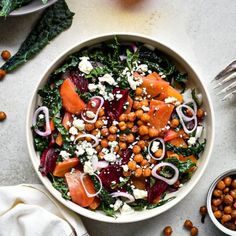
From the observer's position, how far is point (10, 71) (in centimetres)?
370

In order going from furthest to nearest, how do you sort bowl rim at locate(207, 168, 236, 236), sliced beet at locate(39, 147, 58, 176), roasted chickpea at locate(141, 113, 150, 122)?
bowl rim at locate(207, 168, 236, 236) < sliced beet at locate(39, 147, 58, 176) < roasted chickpea at locate(141, 113, 150, 122)

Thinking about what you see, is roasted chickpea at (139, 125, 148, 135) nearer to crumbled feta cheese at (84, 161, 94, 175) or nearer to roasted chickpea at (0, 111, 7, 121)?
crumbled feta cheese at (84, 161, 94, 175)

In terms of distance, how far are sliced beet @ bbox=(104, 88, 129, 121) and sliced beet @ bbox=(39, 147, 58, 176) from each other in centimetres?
44

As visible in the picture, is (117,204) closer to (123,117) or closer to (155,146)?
(155,146)

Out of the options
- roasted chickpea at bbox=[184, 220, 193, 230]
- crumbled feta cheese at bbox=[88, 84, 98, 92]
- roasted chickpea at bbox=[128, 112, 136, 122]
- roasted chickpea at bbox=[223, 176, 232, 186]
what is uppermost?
crumbled feta cheese at bbox=[88, 84, 98, 92]

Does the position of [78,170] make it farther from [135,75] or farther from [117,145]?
[135,75]

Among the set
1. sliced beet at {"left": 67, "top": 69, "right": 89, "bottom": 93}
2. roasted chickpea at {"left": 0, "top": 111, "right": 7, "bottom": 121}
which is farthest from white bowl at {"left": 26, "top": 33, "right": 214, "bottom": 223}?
roasted chickpea at {"left": 0, "top": 111, "right": 7, "bottom": 121}

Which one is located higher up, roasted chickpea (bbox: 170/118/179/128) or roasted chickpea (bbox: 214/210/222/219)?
roasted chickpea (bbox: 170/118/179/128)

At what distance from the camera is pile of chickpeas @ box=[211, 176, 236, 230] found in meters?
3.55

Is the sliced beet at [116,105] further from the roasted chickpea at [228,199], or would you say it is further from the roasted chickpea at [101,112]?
the roasted chickpea at [228,199]

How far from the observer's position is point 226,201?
3562 millimetres

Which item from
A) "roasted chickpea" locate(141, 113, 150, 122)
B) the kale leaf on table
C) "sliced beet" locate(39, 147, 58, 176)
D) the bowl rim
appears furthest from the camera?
the kale leaf on table

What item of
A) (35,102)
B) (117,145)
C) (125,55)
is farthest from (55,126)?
(125,55)

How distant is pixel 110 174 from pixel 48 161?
413 mm
